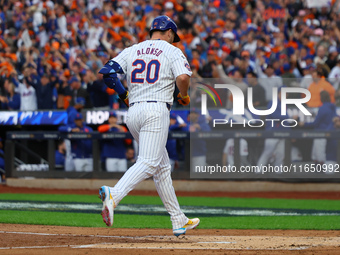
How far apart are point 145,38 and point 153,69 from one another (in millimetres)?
11186

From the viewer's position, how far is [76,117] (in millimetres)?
14711

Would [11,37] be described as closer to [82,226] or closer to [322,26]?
[322,26]

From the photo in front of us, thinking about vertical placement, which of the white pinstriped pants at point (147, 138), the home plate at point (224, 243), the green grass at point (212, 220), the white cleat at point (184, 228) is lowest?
the green grass at point (212, 220)

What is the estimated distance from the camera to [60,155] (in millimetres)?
14750

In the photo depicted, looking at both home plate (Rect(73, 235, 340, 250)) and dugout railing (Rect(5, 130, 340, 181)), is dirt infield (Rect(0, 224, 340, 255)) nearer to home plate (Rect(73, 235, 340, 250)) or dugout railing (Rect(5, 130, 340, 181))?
home plate (Rect(73, 235, 340, 250))

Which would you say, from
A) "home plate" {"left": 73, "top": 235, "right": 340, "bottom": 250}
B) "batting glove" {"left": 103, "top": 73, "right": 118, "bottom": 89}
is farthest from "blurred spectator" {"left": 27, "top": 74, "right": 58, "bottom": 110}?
"batting glove" {"left": 103, "top": 73, "right": 118, "bottom": 89}

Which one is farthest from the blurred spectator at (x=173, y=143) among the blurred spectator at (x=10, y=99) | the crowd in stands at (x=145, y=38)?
the blurred spectator at (x=10, y=99)

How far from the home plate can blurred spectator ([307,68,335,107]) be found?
6.85 metres

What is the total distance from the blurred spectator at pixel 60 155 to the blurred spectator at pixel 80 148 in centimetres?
21

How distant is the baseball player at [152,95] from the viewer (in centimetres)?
620

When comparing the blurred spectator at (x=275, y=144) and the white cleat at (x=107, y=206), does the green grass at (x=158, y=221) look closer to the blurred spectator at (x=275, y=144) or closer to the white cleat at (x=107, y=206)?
the white cleat at (x=107, y=206)

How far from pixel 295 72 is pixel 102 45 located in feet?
18.4

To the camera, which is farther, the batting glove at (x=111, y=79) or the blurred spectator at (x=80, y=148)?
the blurred spectator at (x=80, y=148)

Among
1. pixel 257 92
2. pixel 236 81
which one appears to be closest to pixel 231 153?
pixel 257 92
